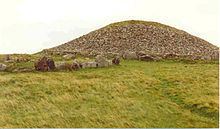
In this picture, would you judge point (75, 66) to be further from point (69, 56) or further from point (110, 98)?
point (110, 98)

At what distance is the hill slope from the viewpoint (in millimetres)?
62344

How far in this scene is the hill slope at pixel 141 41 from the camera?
62.3 metres

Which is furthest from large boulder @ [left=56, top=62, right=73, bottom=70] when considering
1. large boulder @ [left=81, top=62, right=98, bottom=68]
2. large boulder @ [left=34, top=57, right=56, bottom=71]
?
large boulder @ [left=81, top=62, right=98, bottom=68]

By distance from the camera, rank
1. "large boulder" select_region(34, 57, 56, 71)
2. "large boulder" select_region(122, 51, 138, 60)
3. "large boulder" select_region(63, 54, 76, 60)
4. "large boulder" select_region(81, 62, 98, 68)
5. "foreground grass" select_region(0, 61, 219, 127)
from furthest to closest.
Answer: "large boulder" select_region(63, 54, 76, 60)
"large boulder" select_region(122, 51, 138, 60)
"large boulder" select_region(81, 62, 98, 68)
"large boulder" select_region(34, 57, 56, 71)
"foreground grass" select_region(0, 61, 219, 127)

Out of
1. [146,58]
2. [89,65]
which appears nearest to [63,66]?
[89,65]

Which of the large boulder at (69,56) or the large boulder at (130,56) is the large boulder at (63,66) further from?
the large boulder at (130,56)

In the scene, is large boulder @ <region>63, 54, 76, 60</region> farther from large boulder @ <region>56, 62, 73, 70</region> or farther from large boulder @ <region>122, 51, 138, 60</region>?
large boulder @ <region>56, 62, 73, 70</region>

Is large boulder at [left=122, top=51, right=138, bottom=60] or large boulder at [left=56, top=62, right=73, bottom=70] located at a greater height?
large boulder at [left=122, top=51, right=138, bottom=60]

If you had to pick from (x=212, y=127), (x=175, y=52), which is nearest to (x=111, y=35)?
(x=175, y=52)

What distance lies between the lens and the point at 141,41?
214 ft

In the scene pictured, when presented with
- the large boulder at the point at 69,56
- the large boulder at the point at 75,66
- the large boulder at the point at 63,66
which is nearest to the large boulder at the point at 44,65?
the large boulder at the point at 63,66

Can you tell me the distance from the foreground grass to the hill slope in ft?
53.1

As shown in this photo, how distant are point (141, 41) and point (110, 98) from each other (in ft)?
103

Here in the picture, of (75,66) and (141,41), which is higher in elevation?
(141,41)
